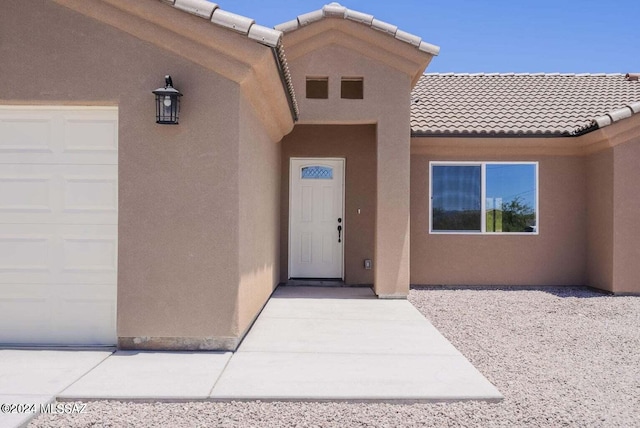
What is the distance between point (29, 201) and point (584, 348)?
7.02 m

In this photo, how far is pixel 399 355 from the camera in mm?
5422

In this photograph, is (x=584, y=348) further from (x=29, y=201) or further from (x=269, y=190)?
(x=29, y=201)

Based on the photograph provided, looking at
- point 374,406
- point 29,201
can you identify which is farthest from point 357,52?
point 374,406

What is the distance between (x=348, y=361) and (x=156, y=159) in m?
3.15

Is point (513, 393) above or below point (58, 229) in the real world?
below

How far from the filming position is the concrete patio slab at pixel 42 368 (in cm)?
427

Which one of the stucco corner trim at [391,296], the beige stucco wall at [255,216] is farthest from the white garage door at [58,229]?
the stucco corner trim at [391,296]

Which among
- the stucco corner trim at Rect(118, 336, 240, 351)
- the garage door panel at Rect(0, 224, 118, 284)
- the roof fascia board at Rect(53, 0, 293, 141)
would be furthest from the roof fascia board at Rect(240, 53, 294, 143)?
the stucco corner trim at Rect(118, 336, 240, 351)

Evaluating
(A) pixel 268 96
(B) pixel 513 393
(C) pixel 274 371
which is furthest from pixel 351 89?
(B) pixel 513 393

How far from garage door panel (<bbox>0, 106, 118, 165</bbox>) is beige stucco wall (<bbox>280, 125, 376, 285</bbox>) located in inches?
211

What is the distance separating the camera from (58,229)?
5648 millimetres

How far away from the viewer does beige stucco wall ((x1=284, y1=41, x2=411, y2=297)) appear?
9.10 meters

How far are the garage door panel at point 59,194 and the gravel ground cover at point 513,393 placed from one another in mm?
2473

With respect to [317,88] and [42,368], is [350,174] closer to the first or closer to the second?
[317,88]
